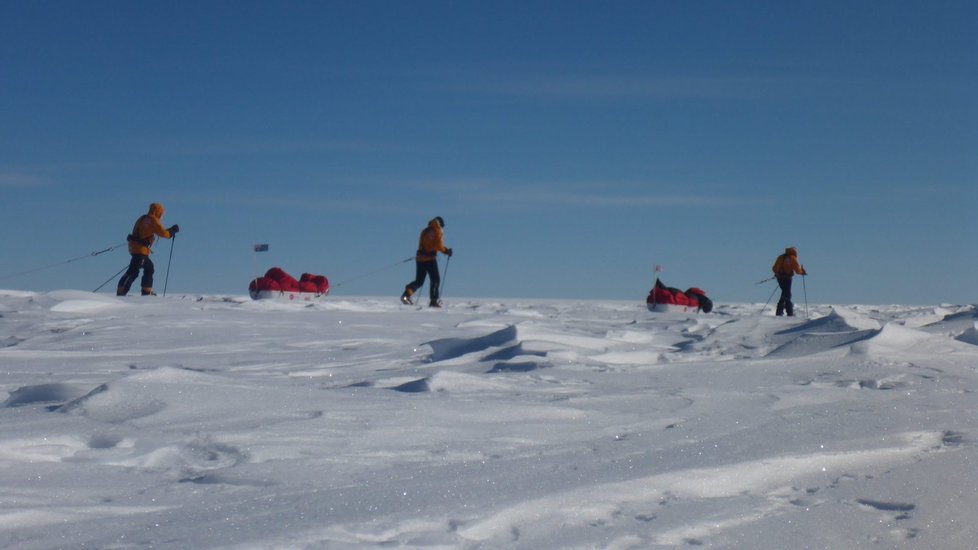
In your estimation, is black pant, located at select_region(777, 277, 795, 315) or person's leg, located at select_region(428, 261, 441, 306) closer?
person's leg, located at select_region(428, 261, 441, 306)

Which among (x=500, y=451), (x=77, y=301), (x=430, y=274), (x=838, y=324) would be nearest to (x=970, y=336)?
(x=838, y=324)

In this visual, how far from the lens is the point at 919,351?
5906 millimetres

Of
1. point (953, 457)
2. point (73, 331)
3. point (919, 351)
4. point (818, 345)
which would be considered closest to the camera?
point (953, 457)

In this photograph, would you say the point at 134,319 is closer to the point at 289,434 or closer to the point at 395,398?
the point at 395,398

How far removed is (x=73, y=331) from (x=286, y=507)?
5.73m

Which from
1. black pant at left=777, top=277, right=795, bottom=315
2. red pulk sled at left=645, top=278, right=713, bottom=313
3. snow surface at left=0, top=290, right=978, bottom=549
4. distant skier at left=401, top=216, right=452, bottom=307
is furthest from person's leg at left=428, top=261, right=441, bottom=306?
snow surface at left=0, top=290, right=978, bottom=549

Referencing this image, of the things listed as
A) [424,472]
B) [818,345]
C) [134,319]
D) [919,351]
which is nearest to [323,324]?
[134,319]

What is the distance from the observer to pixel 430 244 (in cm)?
1431

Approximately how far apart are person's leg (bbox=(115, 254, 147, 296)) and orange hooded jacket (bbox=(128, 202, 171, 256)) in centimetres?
8

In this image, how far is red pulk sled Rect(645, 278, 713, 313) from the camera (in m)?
15.5


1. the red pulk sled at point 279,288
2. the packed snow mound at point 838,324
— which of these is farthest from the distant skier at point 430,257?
the packed snow mound at point 838,324

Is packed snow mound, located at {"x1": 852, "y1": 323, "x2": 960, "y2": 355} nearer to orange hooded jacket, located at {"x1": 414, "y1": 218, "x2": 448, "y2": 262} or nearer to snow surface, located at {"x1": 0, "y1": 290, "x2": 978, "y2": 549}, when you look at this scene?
snow surface, located at {"x1": 0, "y1": 290, "x2": 978, "y2": 549}

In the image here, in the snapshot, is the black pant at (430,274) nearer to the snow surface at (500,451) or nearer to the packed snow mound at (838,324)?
the packed snow mound at (838,324)

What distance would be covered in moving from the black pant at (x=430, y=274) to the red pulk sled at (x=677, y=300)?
3641mm
